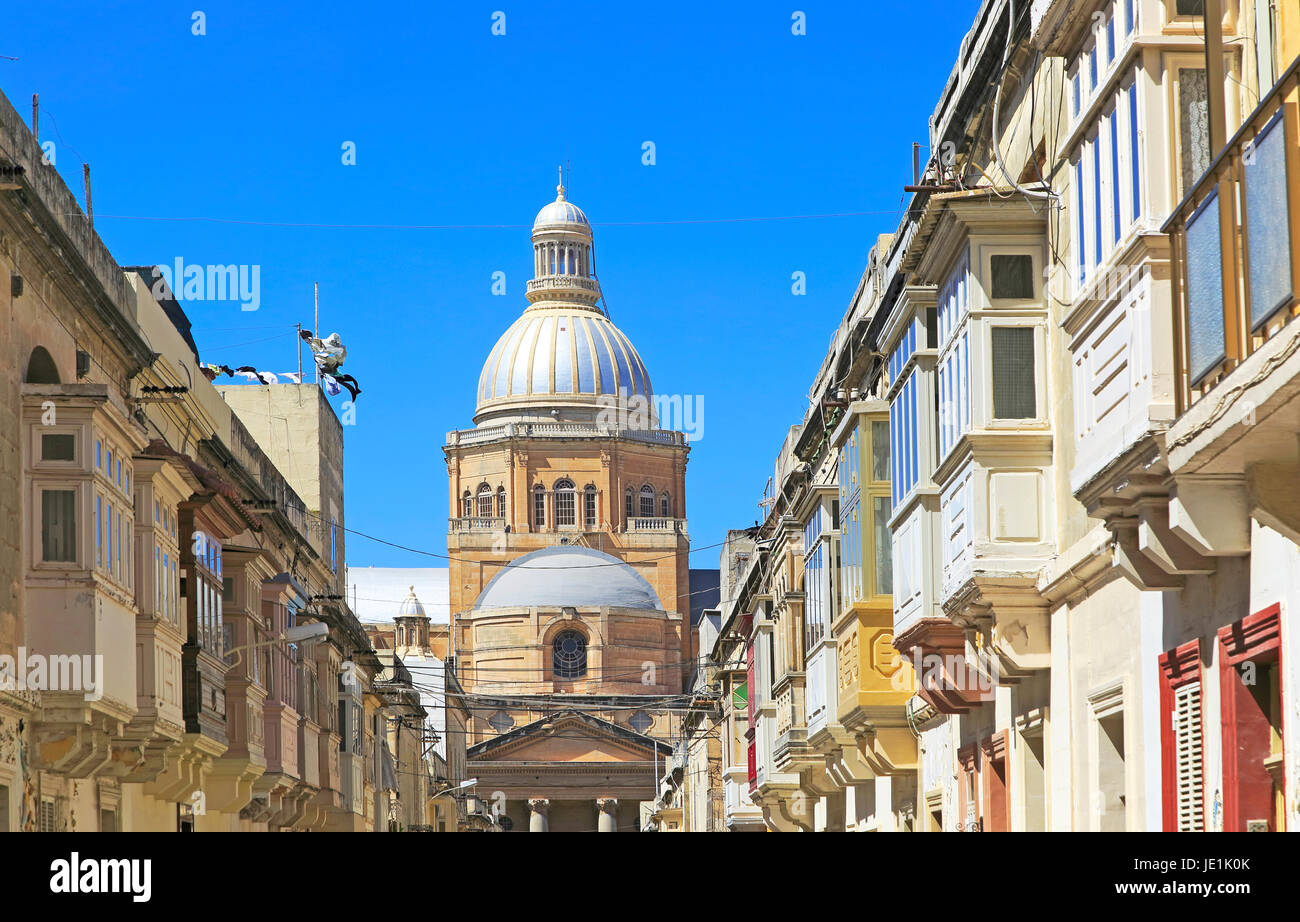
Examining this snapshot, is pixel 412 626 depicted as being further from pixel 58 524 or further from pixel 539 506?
pixel 58 524

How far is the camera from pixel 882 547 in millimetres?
22547

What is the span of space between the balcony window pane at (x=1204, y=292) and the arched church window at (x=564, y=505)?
10799cm

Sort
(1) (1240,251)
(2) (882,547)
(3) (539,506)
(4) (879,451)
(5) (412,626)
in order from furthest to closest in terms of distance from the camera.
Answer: (3) (539,506)
(5) (412,626)
(4) (879,451)
(2) (882,547)
(1) (1240,251)


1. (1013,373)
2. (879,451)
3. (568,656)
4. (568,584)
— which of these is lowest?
(1013,373)

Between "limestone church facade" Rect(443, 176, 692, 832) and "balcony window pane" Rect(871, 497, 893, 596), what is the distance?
266 ft

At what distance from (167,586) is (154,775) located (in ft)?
6.73

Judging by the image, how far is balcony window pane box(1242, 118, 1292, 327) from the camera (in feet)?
27.5

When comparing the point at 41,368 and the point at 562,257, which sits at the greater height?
the point at 562,257

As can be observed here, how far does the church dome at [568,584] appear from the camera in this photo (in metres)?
111

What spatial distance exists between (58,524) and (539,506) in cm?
9882

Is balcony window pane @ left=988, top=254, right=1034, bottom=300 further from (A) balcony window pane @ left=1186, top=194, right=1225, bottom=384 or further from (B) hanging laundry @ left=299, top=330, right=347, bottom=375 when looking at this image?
(B) hanging laundry @ left=299, top=330, right=347, bottom=375

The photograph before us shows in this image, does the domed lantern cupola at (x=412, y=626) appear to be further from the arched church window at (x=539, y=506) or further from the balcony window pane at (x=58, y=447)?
the balcony window pane at (x=58, y=447)

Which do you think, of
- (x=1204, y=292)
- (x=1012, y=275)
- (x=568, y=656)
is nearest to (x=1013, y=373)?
(x=1012, y=275)
